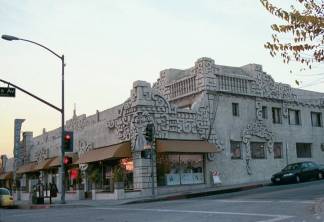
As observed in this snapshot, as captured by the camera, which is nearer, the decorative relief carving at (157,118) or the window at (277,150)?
the decorative relief carving at (157,118)

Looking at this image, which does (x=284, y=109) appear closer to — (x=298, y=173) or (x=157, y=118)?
(x=298, y=173)

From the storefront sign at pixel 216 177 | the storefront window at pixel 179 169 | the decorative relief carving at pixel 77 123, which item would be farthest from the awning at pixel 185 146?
the decorative relief carving at pixel 77 123

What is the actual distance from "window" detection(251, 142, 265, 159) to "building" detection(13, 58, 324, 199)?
79mm

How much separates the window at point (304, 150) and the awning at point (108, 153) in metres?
16.4

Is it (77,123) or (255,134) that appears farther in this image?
(77,123)

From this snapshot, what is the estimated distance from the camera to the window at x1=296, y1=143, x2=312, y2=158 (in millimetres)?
40281

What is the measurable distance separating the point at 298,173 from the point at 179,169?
771cm

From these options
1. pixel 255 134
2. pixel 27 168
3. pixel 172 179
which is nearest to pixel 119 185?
pixel 172 179

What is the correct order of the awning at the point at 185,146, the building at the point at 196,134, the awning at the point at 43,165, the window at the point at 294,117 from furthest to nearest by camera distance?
the awning at the point at 43,165, the window at the point at 294,117, the building at the point at 196,134, the awning at the point at 185,146

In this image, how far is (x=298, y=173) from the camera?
102 ft

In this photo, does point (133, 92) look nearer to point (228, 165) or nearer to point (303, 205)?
point (228, 165)

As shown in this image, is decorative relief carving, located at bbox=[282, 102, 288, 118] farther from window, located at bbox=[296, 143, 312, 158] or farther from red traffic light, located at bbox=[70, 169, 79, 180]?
red traffic light, located at bbox=[70, 169, 79, 180]

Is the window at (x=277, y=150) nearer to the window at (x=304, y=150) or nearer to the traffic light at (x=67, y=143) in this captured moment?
the window at (x=304, y=150)

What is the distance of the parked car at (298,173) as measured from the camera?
102ft
